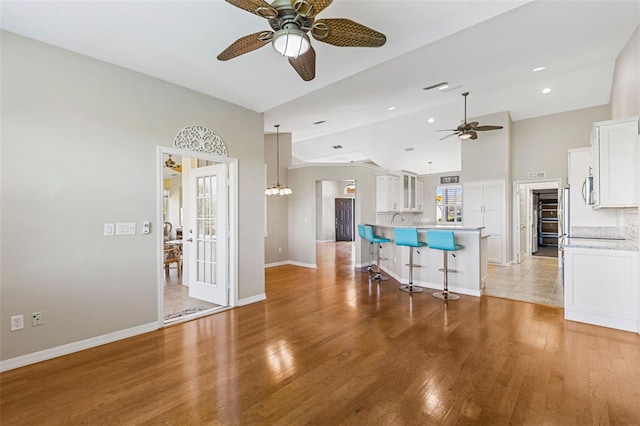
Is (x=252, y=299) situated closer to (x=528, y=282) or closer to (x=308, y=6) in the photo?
(x=308, y=6)

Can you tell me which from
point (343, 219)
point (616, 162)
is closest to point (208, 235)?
point (616, 162)

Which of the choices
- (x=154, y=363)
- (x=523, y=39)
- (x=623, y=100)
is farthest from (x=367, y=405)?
(x=623, y=100)

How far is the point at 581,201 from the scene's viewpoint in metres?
4.68

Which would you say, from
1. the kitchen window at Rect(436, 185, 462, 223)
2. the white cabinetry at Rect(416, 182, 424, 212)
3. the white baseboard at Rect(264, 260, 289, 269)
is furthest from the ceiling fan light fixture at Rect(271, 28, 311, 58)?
the kitchen window at Rect(436, 185, 462, 223)

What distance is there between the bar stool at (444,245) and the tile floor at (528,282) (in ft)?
2.47

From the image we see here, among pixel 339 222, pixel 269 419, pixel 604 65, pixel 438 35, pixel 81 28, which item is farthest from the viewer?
pixel 339 222

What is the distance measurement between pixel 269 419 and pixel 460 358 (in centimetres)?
179

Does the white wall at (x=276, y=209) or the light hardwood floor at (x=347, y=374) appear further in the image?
the white wall at (x=276, y=209)

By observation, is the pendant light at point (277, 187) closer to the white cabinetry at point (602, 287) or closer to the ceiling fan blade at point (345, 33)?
the ceiling fan blade at point (345, 33)

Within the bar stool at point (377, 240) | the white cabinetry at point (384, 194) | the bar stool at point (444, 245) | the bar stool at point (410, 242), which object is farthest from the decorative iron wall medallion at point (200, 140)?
the white cabinetry at point (384, 194)

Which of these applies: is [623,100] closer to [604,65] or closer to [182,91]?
[604,65]

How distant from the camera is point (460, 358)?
2.69m

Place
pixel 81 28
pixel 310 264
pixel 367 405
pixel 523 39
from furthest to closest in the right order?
pixel 310 264 < pixel 523 39 < pixel 81 28 < pixel 367 405

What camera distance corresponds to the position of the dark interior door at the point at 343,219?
1400cm
